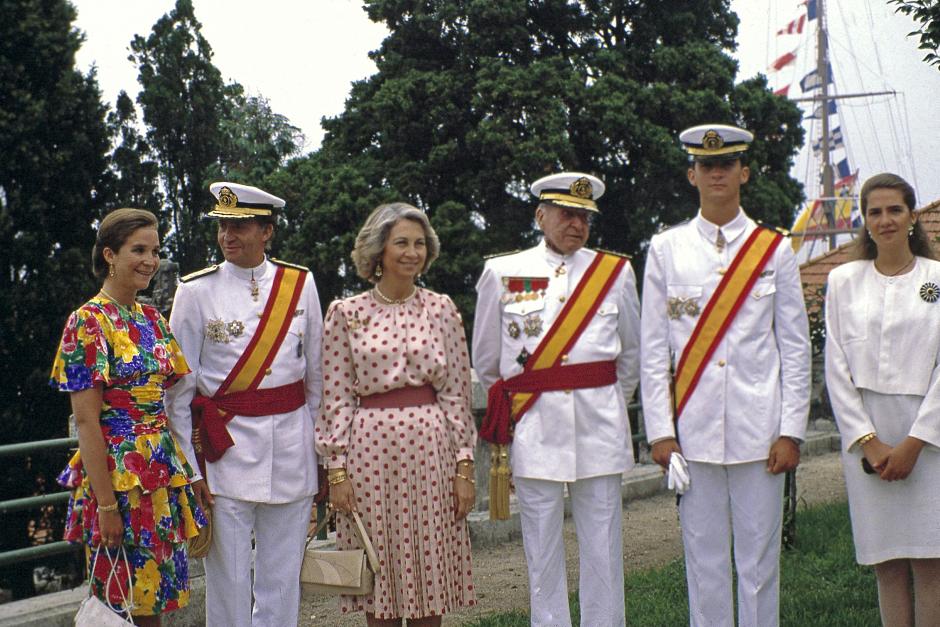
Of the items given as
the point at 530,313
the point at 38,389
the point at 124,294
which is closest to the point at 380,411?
the point at 530,313

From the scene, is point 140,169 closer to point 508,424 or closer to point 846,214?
point 508,424

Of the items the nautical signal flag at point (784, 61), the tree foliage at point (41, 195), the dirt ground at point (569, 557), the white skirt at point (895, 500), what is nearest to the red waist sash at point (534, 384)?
the white skirt at point (895, 500)

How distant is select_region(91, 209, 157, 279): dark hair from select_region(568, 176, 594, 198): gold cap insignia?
1.74m

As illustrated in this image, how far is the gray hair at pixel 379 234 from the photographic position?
435 centimetres

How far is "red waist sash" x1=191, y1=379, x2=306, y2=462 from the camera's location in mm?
4355

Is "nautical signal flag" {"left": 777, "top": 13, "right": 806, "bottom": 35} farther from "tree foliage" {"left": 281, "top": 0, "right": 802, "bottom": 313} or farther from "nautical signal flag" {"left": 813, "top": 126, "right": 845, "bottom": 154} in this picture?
"tree foliage" {"left": 281, "top": 0, "right": 802, "bottom": 313}

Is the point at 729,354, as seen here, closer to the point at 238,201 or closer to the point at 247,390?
the point at 247,390

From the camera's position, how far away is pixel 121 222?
4.14 meters

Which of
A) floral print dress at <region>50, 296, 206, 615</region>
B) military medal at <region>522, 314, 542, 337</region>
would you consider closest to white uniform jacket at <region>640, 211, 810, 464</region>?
military medal at <region>522, 314, 542, 337</region>

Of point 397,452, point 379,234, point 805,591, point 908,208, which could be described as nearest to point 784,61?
point 805,591

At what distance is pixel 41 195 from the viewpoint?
16.1 m

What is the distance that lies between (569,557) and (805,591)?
6.39ft

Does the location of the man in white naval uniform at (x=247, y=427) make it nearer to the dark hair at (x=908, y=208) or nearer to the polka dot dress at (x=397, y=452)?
the polka dot dress at (x=397, y=452)

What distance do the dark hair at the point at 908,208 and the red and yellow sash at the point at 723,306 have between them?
1.22 ft
